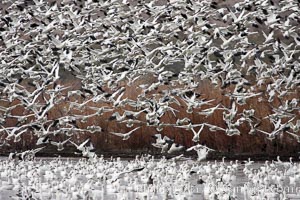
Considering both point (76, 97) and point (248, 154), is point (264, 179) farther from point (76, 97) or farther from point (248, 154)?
point (76, 97)

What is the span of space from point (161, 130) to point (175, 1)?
4.33 metres

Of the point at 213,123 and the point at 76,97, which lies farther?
the point at 76,97

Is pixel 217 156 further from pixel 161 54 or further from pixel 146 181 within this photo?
pixel 146 181

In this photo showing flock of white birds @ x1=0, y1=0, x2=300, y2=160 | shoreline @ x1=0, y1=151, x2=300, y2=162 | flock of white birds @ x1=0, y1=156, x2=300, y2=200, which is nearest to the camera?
flock of white birds @ x1=0, y1=156, x2=300, y2=200

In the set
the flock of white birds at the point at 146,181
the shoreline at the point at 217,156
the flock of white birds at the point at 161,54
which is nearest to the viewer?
the flock of white birds at the point at 146,181

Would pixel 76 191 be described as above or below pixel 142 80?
below

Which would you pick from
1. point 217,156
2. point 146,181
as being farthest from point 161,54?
point 146,181

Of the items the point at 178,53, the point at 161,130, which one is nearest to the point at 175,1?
the point at 178,53

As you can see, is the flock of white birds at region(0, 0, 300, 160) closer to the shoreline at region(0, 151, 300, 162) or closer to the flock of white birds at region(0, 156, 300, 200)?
the flock of white birds at region(0, 156, 300, 200)

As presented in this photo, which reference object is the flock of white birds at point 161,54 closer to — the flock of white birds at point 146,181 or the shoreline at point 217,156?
the flock of white birds at point 146,181

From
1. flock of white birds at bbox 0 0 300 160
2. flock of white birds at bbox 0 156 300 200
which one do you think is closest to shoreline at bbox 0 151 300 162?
flock of white birds at bbox 0 0 300 160

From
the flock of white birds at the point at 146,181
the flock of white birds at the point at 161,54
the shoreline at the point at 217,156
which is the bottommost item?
the flock of white birds at the point at 146,181

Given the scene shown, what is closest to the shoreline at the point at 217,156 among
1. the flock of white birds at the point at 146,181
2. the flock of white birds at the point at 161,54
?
the flock of white birds at the point at 161,54

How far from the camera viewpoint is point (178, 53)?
24.4 metres
